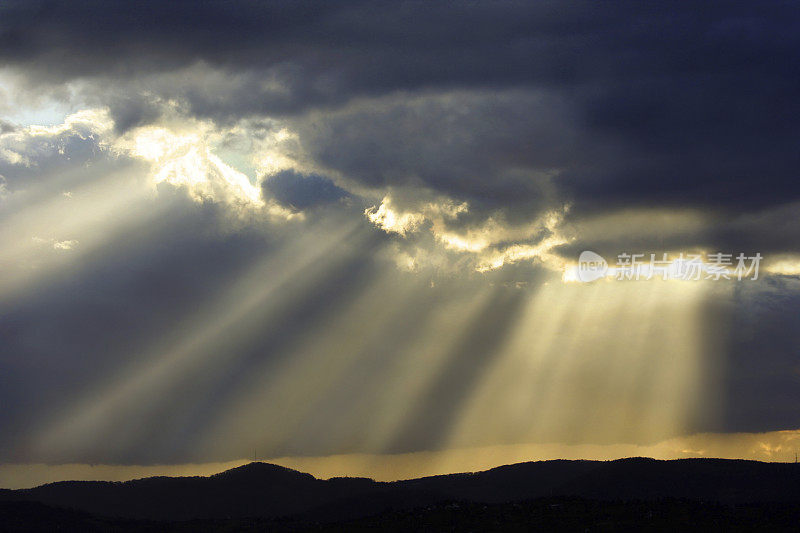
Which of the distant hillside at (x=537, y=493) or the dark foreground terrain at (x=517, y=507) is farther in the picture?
the distant hillside at (x=537, y=493)

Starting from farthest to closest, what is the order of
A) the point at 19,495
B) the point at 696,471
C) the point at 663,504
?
the point at 19,495 < the point at 696,471 < the point at 663,504

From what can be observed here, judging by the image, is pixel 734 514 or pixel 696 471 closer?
pixel 734 514

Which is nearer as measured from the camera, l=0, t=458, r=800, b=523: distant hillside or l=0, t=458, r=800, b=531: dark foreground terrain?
l=0, t=458, r=800, b=531: dark foreground terrain

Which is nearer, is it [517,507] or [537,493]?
[517,507]

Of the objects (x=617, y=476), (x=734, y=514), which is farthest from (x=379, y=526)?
(x=617, y=476)

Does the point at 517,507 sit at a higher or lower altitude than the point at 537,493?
higher

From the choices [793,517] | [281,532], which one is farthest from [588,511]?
[281,532]

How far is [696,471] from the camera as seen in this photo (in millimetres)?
162750

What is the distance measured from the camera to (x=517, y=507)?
82312 mm

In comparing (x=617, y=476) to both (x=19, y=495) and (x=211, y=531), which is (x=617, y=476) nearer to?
(x=211, y=531)

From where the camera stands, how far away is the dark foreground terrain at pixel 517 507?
75.3 metres

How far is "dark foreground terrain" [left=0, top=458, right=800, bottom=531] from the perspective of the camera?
75.3 metres

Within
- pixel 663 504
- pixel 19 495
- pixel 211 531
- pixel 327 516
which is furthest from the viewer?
pixel 19 495

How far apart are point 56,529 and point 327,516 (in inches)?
1953
